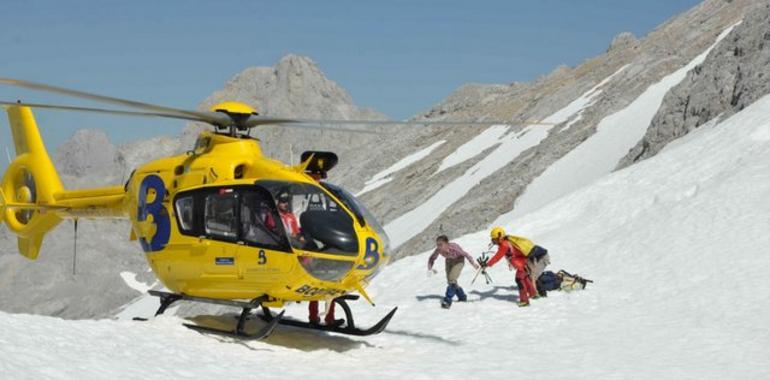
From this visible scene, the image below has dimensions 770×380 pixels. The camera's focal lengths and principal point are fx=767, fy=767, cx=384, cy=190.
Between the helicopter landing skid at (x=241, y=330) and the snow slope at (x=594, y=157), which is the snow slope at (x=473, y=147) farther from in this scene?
the helicopter landing skid at (x=241, y=330)

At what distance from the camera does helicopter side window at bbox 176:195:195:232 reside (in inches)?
458

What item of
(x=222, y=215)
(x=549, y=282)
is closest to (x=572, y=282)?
(x=549, y=282)

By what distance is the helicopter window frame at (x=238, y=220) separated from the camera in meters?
10.7

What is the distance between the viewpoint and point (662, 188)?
64.3ft

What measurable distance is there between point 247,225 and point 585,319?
20.3 ft

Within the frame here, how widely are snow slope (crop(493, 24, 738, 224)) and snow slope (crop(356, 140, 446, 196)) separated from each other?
18.5 meters

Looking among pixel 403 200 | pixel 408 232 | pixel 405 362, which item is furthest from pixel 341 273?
pixel 403 200

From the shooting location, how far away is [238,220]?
1109 centimetres

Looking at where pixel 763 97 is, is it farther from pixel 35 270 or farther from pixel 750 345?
pixel 35 270

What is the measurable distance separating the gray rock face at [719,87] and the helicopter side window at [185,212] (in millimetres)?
18850

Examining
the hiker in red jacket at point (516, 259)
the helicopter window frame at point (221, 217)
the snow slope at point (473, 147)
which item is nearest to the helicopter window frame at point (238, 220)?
the helicopter window frame at point (221, 217)

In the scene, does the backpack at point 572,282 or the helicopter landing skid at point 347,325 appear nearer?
the helicopter landing skid at point 347,325

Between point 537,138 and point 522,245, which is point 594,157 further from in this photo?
point 522,245

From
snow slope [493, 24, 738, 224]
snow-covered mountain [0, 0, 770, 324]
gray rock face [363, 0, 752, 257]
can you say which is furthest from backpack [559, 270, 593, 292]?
gray rock face [363, 0, 752, 257]
